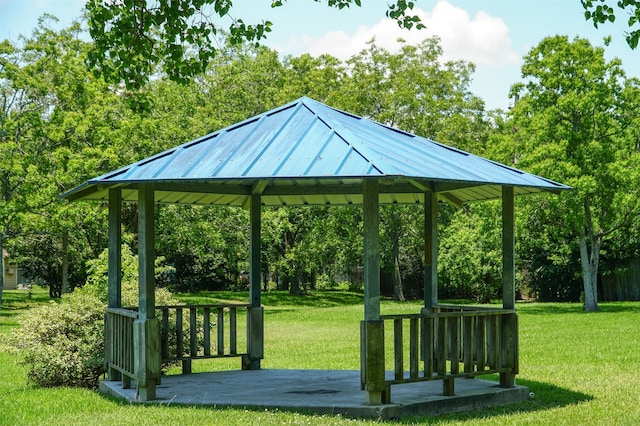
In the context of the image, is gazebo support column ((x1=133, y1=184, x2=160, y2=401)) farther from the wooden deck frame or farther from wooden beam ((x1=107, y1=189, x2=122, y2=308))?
wooden beam ((x1=107, y1=189, x2=122, y2=308))

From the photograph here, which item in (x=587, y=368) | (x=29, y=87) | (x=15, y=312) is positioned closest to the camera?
(x=587, y=368)

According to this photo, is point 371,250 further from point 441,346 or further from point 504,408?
point 504,408

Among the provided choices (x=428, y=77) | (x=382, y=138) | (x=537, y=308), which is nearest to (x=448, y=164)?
(x=382, y=138)

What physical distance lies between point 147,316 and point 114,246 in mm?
1845

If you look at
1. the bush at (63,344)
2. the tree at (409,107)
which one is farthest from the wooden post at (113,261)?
the tree at (409,107)

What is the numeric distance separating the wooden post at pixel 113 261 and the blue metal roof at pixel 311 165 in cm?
38

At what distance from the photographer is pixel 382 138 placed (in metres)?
11.5

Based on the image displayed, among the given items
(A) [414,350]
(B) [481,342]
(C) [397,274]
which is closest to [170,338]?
(A) [414,350]

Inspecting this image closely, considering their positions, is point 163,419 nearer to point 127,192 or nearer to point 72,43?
point 127,192

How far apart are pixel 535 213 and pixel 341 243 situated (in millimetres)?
13507

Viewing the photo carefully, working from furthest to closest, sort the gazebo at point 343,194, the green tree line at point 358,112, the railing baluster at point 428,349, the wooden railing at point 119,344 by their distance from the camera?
the green tree line at point 358,112 < the wooden railing at point 119,344 < the railing baluster at point 428,349 < the gazebo at point 343,194

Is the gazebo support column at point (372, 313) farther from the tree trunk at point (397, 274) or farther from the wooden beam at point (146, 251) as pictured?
the tree trunk at point (397, 274)

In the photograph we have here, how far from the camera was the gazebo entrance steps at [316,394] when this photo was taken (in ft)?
32.6

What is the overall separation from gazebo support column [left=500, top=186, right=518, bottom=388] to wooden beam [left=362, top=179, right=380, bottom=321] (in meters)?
2.53
